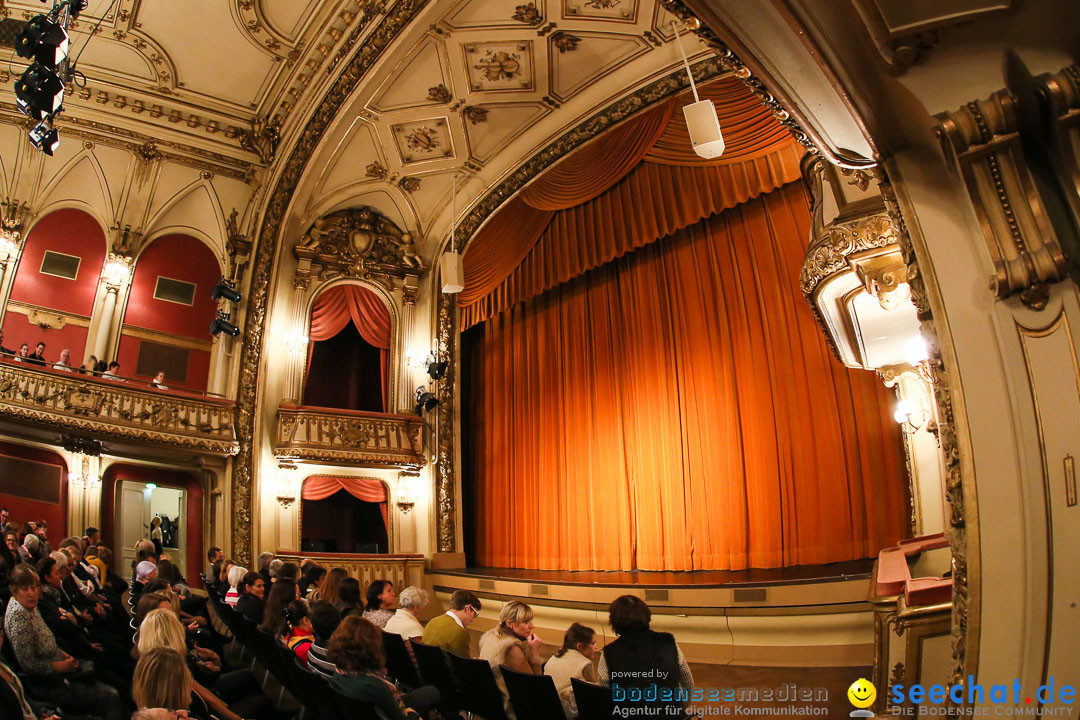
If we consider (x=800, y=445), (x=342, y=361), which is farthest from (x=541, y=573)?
(x=342, y=361)

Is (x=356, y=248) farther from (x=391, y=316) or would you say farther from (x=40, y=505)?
(x=40, y=505)

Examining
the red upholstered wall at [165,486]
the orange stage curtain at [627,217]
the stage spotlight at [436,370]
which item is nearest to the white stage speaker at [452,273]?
the stage spotlight at [436,370]

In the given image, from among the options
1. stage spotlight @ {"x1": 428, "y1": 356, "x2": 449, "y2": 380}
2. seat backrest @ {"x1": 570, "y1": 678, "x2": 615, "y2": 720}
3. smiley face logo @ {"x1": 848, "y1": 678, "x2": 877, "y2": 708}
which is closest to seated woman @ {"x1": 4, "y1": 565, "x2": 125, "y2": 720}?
seat backrest @ {"x1": 570, "y1": 678, "x2": 615, "y2": 720}

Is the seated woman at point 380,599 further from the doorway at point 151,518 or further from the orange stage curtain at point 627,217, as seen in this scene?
the doorway at point 151,518

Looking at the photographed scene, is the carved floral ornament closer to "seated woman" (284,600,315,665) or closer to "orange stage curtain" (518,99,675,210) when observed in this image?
"orange stage curtain" (518,99,675,210)

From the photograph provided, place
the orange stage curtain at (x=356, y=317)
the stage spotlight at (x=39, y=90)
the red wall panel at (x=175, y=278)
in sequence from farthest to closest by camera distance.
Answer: the orange stage curtain at (x=356, y=317) → the red wall panel at (x=175, y=278) → the stage spotlight at (x=39, y=90)

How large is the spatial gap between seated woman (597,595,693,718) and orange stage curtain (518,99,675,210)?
309 inches

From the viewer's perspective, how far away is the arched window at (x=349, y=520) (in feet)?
38.4

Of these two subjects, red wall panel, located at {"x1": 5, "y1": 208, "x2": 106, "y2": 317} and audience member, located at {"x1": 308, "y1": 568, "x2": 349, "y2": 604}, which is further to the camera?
red wall panel, located at {"x1": 5, "y1": 208, "x2": 106, "y2": 317}

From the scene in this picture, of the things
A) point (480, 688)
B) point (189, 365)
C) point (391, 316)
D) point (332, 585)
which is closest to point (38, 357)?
point (189, 365)

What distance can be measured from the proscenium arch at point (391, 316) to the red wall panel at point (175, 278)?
4.81ft

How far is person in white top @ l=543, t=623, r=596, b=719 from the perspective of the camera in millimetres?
3248

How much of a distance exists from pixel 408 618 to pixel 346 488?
7528 millimetres

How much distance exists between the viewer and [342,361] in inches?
529
